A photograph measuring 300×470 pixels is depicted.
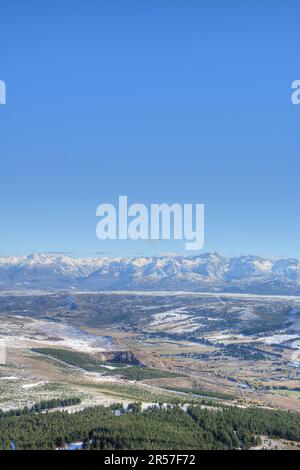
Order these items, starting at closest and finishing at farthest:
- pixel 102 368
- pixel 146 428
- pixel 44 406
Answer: pixel 146 428, pixel 44 406, pixel 102 368

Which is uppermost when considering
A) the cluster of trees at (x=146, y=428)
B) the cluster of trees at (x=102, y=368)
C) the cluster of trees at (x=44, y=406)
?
the cluster of trees at (x=146, y=428)

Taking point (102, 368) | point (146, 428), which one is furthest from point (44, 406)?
point (102, 368)

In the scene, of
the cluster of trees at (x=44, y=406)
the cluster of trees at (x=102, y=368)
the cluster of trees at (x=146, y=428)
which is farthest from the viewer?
the cluster of trees at (x=102, y=368)

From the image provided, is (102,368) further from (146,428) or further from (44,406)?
(146,428)

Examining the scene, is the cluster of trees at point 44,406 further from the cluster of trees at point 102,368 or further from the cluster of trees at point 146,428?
the cluster of trees at point 102,368

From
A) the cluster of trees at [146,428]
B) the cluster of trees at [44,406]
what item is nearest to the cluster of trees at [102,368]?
the cluster of trees at [44,406]

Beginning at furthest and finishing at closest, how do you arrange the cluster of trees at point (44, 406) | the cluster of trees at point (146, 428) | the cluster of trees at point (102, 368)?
the cluster of trees at point (102, 368), the cluster of trees at point (44, 406), the cluster of trees at point (146, 428)

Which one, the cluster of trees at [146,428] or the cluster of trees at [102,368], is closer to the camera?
the cluster of trees at [146,428]

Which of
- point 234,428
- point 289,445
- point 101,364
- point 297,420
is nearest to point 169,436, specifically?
point 234,428

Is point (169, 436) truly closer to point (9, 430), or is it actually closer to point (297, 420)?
point (9, 430)
